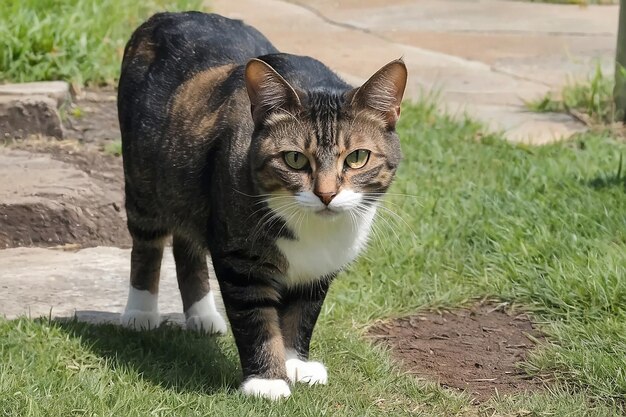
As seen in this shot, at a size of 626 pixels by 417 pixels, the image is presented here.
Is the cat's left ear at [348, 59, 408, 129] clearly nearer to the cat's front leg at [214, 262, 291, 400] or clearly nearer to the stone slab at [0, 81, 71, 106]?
the cat's front leg at [214, 262, 291, 400]

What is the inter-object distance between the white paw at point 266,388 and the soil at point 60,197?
1879 millimetres

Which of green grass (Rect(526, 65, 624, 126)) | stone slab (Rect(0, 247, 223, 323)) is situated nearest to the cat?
stone slab (Rect(0, 247, 223, 323))

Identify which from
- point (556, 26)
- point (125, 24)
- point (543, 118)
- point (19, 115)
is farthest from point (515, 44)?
point (19, 115)

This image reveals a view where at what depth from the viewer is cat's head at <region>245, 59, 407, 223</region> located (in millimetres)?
3551

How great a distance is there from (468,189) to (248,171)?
7.63 ft

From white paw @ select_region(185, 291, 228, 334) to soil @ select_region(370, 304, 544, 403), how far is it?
63cm

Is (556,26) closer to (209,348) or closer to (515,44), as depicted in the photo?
(515,44)

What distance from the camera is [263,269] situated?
3762 millimetres

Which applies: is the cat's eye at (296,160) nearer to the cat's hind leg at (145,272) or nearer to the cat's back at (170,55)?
the cat's back at (170,55)

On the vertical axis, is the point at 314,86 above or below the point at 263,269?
above

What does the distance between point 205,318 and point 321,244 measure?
87cm

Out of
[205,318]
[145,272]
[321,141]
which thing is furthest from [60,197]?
[321,141]

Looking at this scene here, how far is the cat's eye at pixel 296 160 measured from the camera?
3.59 metres

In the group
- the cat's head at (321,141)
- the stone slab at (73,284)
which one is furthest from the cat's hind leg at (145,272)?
the cat's head at (321,141)
